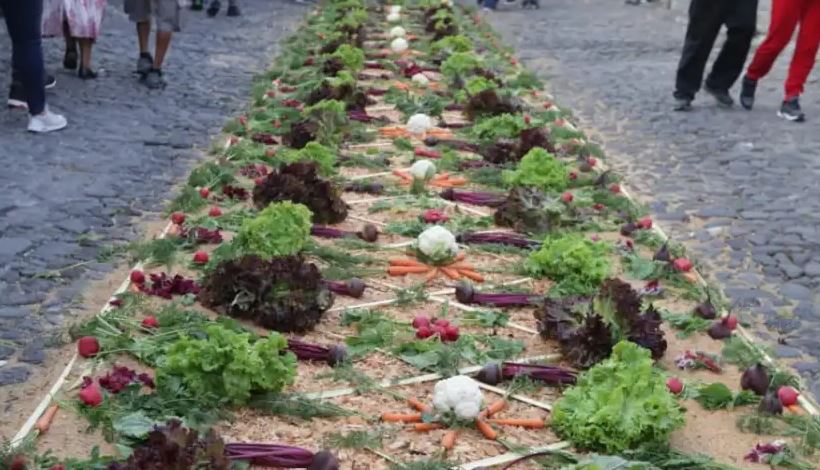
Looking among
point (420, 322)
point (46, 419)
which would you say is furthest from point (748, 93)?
point (46, 419)

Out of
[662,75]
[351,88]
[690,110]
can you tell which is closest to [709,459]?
[351,88]

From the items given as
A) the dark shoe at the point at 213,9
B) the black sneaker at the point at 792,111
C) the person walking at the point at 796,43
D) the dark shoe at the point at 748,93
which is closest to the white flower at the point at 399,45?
the dark shoe at the point at 213,9

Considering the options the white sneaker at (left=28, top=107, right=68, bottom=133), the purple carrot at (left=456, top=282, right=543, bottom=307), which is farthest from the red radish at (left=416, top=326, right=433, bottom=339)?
the white sneaker at (left=28, top=107, right=68, bottom=133)

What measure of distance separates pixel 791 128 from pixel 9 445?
317 inches

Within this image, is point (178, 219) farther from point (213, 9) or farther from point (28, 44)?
point (213, 9)

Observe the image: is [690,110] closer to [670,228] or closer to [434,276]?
[670,228]

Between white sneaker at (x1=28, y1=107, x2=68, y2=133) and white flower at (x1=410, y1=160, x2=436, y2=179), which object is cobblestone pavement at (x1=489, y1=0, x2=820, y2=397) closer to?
white flower at (x1=410, y1=160, x2=436, y2=179)

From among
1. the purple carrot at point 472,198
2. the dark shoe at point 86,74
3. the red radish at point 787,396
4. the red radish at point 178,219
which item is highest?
the red radish at point 787,396

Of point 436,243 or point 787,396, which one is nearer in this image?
point 787,396

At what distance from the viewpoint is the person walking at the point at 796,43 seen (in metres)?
9.85

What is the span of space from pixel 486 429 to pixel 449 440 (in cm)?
18

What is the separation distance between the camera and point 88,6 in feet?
32.8

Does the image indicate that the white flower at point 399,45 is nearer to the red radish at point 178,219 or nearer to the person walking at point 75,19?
the person walking at point 75,19

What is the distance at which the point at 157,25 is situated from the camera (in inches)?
397
